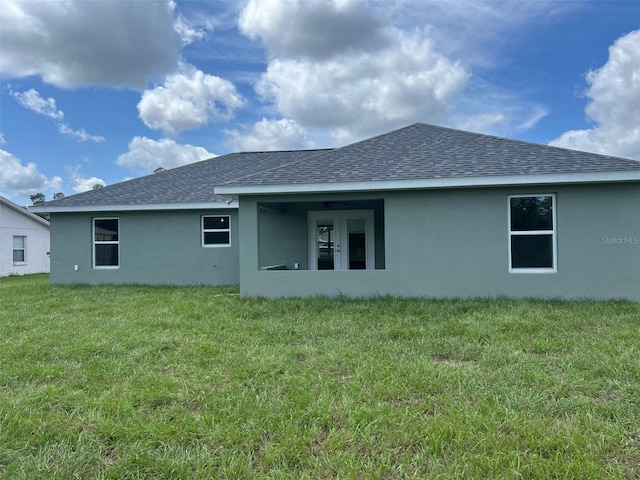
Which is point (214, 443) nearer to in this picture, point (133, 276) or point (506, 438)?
point (506, 438)

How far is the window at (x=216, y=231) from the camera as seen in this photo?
12188mm

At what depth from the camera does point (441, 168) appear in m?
8.55

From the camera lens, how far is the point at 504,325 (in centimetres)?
589

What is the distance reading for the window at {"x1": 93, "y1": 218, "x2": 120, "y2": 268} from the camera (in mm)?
12664

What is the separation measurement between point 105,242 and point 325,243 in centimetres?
725

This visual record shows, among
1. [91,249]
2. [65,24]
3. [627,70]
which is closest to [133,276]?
[91,249]

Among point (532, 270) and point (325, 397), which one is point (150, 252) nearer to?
point (325, 397)

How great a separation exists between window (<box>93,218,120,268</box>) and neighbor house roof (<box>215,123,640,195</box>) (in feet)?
19.6

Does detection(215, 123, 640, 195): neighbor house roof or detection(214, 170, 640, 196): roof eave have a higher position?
detection(215, 123, 640, 195): neighbor house roof

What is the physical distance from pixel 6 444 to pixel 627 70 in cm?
1756

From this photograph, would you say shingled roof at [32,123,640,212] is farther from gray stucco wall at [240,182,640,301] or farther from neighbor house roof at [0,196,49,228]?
neighbor house roof at [0,196,49,228]

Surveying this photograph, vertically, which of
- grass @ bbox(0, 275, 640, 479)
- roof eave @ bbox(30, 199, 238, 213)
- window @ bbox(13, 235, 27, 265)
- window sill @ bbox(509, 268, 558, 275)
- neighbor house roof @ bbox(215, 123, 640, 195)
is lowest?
grass @ bbox(0, 275, 640, 479)

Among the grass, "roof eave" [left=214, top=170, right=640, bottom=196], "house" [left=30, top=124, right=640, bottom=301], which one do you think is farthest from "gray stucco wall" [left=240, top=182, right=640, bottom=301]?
the grass

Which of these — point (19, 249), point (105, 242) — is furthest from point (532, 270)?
point (19, 249)
